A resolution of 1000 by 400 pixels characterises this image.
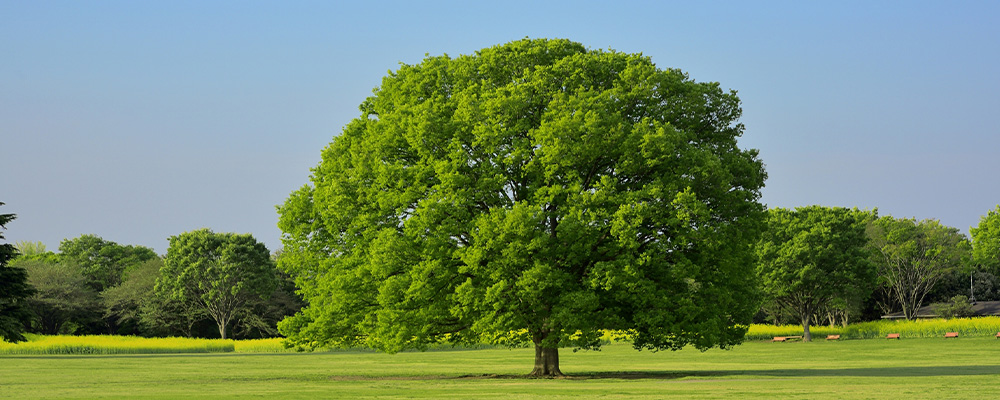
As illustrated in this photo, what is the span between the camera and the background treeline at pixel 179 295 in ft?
343

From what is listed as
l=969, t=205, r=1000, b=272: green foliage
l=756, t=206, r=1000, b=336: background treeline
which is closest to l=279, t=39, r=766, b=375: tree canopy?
l=756, t=206, r=1000, b=336: background treeline

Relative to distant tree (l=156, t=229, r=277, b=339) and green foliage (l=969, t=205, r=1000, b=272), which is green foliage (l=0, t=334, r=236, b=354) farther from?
green foliage (l=969, t=205, r=1000, b=272)

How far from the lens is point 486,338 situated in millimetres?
34375

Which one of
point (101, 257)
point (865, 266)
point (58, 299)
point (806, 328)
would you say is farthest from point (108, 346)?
point (865, 266)

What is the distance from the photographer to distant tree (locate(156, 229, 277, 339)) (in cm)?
10456

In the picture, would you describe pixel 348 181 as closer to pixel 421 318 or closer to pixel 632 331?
pixel 421 318

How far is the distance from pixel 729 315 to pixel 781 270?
58127mm

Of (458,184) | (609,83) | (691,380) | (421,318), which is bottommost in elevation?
(691,380)

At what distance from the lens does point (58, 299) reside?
103 metres

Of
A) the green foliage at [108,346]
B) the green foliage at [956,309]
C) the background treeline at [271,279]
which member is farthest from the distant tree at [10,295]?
the green foliage at [956,309]

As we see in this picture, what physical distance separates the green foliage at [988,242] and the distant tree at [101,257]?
→ 382ft

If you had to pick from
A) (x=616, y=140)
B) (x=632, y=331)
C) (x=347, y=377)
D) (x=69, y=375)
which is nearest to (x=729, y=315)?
(x=632, y=331)

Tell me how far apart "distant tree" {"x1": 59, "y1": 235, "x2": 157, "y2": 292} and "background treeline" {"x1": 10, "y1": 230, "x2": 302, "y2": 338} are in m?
7.15

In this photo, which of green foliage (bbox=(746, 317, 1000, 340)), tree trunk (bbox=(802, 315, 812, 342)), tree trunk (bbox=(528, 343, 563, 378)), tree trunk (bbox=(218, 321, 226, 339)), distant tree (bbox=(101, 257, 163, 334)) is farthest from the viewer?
distant tree (bbox=(101, 257, 163, 334))
